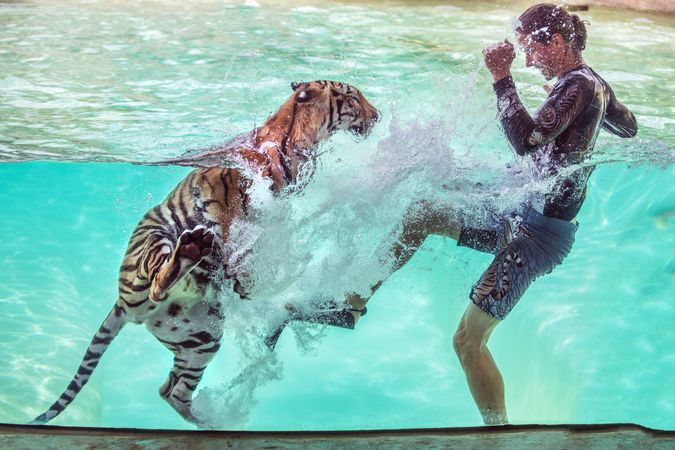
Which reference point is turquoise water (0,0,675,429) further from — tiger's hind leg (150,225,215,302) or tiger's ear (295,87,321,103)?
tiger's hind leg (150,225,215,302)

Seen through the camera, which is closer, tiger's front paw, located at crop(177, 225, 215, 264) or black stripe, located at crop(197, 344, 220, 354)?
tiger's front paw, located at crop(177, 225, 215, 264)

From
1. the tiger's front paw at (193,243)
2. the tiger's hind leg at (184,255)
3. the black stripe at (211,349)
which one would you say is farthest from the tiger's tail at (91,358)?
the tiger's front paw at (193,243)

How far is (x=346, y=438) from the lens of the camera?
2373 mm

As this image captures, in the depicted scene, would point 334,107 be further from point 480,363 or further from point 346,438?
point 346,438

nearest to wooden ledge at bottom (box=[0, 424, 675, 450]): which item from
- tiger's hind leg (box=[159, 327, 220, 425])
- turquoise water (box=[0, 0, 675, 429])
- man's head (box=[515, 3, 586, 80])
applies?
turquoise water (box=[0, 0, 675, 429])

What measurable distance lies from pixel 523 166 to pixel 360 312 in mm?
1314

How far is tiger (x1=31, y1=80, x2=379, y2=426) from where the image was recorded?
3.56m

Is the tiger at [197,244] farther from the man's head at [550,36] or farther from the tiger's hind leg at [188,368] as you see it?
the man's head at [550,36]

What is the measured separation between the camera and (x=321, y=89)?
4.44m

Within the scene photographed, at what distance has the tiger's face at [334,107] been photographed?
14.4 feet

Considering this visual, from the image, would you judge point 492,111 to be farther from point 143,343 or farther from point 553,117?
point 143,343

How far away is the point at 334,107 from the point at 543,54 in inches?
51.7

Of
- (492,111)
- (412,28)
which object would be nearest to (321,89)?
(492,111)

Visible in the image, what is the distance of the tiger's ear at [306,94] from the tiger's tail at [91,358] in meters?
1.67
